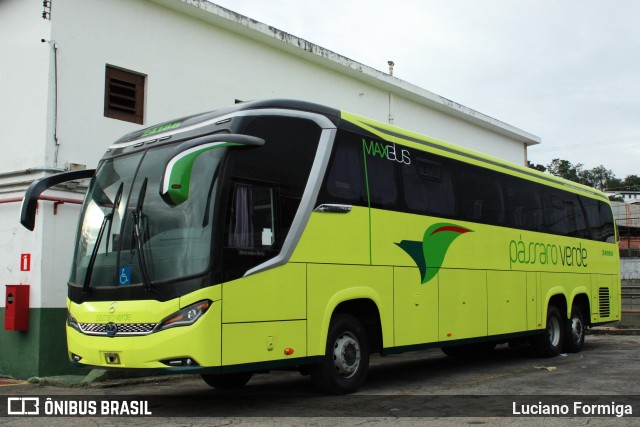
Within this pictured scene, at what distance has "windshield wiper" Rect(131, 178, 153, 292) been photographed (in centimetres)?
737

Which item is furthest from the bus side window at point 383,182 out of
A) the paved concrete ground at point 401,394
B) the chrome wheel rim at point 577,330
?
the chrome wheel rim at point 577,330

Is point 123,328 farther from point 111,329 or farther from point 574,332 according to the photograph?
point 574,332

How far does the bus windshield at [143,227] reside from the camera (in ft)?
24.0

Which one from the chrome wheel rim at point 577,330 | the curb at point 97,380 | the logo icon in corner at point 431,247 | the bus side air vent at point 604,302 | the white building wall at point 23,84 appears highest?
the white building wall at point 23,84

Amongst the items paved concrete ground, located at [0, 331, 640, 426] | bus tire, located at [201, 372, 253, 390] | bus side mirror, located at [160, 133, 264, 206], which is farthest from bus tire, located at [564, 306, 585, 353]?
bus side mirror, located at [160, 133, 264, 206]

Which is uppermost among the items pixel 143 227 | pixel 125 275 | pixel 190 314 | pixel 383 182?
pixel 383 182

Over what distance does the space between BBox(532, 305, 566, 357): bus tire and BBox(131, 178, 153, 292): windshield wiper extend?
9195mm

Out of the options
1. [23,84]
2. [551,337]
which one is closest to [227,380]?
[23,84]

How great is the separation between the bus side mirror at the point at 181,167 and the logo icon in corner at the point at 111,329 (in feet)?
5.67

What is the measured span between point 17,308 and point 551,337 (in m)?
10.2

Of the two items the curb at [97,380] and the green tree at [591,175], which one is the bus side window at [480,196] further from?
the green tree at [591,175]

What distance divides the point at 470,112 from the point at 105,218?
16347 millimetres

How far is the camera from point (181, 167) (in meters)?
6.57

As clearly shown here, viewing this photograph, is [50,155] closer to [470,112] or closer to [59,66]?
[59,66]
